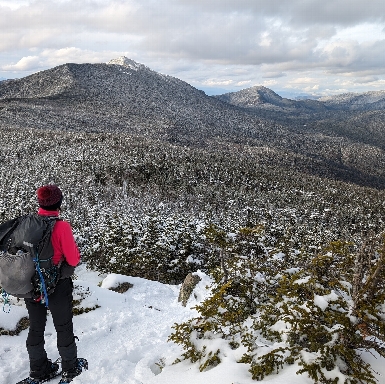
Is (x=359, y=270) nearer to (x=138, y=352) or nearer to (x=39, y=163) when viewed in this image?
(x=138, y=352)

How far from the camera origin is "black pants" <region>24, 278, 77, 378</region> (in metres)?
5.82

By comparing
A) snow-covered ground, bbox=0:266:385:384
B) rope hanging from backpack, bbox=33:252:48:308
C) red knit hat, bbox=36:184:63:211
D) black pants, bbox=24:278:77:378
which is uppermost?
red knit hat, bbox=36:184:63:211

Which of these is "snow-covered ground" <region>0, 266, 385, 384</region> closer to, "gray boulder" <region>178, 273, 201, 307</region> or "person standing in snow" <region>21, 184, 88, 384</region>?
"gray boulder" <region>178, 273, 201, 307</region>

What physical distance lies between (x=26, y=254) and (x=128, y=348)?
3966mm

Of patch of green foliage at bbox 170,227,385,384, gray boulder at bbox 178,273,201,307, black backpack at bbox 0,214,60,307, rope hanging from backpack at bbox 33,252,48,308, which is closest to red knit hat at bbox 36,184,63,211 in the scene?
black backpack at bbox 0,214,60,307

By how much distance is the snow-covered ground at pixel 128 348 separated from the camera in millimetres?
5231

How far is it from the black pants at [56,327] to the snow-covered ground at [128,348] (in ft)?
1.72

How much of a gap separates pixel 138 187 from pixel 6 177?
152ft

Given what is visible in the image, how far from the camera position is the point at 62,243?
5.50 m

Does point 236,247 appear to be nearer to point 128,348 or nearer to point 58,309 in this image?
point 128,348

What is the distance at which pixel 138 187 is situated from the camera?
12069 centimetres

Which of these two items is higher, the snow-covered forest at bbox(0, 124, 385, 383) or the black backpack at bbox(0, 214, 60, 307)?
the black backpack at bbox(0, 214, 60, 307)

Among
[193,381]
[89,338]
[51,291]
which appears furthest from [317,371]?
[89,338]

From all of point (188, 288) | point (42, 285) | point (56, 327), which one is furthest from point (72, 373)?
point (188, 288)
